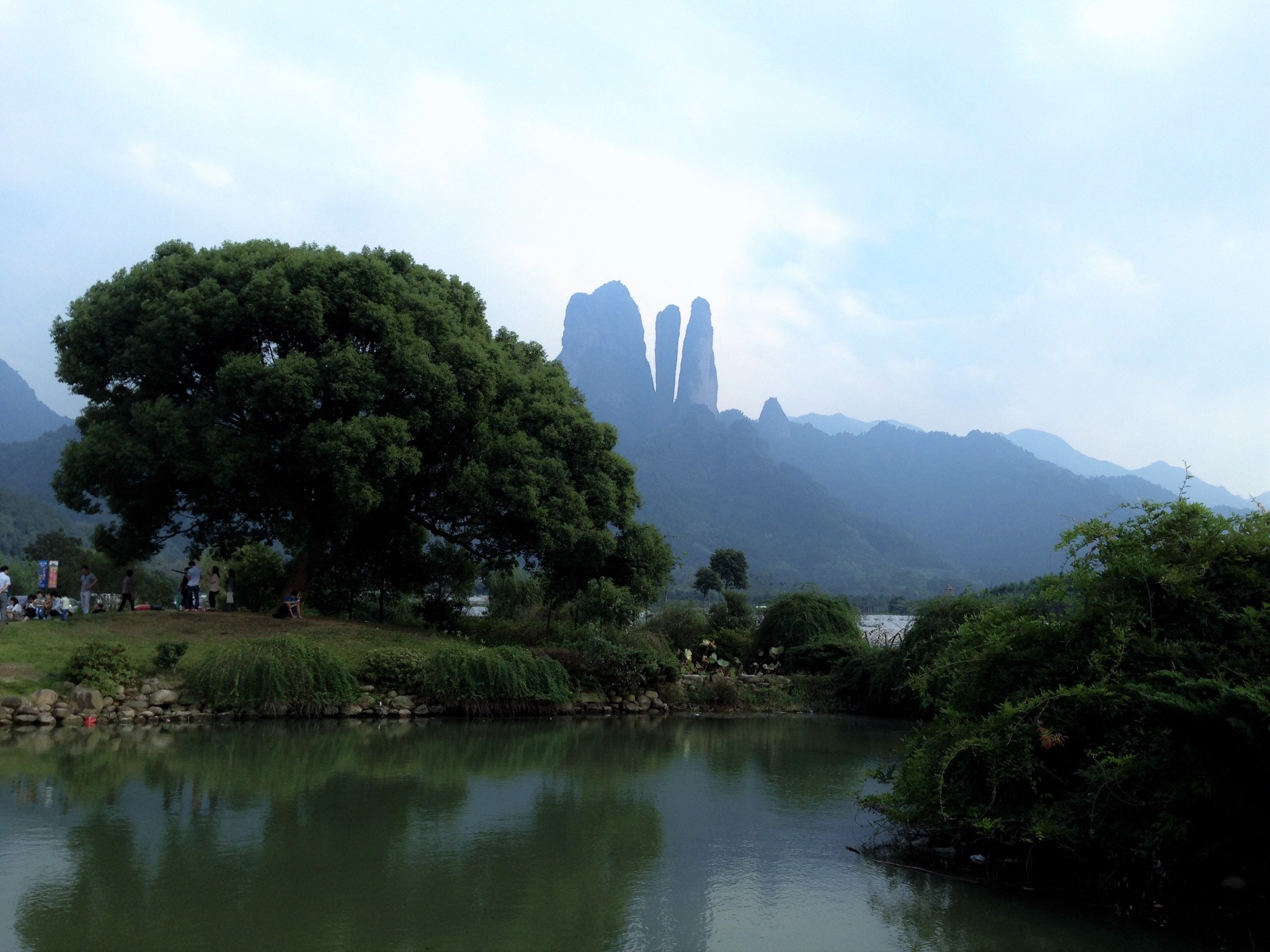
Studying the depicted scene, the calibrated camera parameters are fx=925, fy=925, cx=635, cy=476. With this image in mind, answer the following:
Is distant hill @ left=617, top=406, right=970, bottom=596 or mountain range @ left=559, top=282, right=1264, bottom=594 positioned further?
mountain range @ left=559, top=282, right=1264, bottom=594

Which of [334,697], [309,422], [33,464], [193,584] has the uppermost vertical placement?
[33,464]

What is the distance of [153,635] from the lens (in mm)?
16047

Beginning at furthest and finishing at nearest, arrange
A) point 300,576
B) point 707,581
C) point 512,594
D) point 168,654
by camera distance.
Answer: point 707,581, point 512,594, point 300,576, point 168,654

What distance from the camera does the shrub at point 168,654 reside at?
1427 cm

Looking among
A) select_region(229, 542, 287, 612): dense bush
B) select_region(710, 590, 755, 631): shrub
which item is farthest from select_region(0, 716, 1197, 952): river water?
select_region(710, 590, 755, 631): shrub

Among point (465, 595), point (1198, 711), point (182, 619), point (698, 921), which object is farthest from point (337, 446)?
point (1198, 711)

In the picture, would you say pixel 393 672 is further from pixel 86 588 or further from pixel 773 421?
pixel 773 421

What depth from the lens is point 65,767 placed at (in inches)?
389

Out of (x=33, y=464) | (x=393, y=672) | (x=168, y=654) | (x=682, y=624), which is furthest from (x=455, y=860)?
(x=33, y=464)

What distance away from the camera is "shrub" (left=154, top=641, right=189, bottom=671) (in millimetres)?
14273

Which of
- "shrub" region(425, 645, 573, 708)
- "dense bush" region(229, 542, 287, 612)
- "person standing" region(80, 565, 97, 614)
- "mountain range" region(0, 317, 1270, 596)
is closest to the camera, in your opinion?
"shrub" region(425, 645, 573, 708)

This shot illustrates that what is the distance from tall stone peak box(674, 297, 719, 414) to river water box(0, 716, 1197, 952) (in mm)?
148656

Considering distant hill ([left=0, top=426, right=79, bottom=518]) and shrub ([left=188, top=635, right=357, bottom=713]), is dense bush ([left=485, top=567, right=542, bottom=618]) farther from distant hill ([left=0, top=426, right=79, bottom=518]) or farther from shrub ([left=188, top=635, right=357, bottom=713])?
distant hill ([left=0, top=426, right=79, bottom=518])

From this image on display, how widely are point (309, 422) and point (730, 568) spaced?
19.2 meters
